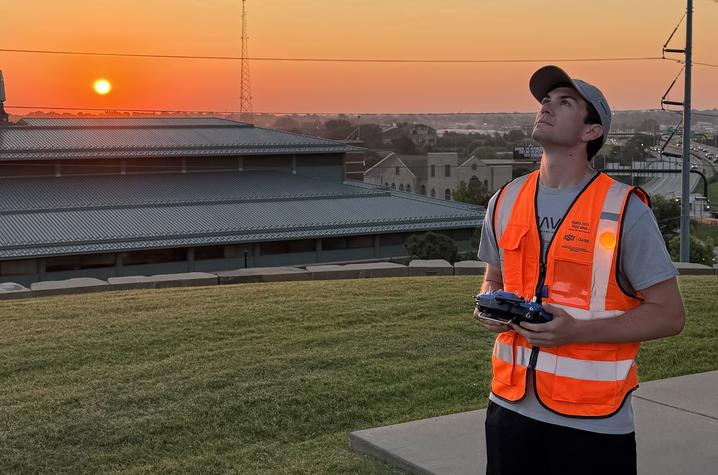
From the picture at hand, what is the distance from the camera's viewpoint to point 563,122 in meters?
3.44

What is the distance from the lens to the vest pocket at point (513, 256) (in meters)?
3.47

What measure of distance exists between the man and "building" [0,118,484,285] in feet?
127

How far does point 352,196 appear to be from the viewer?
170 feet

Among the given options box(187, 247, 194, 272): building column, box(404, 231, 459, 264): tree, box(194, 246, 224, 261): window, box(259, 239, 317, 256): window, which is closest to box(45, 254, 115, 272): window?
box(187, 247, 194, 272): building column

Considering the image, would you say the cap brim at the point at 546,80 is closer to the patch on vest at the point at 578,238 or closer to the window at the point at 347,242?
the patch on vest at the point at 578,238

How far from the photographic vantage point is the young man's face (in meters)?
3.43

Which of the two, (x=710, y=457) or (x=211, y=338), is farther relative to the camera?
(x=211, y=338)

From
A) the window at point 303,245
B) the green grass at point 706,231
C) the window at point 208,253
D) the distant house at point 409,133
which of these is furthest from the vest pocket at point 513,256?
the distant house at point 409,133

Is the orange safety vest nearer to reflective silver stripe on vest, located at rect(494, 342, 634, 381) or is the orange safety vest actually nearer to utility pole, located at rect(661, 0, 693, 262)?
reflective silver stripe on vest, located at rect(494, 342, 634, 381)

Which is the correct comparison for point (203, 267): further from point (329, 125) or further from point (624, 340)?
point (329, 125)

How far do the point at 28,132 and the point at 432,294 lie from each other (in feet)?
148

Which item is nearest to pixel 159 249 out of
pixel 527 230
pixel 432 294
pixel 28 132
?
pixel 28 132

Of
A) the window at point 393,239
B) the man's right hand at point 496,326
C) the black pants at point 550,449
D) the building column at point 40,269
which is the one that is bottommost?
the building column at point 40,269

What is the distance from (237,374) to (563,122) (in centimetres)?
452
